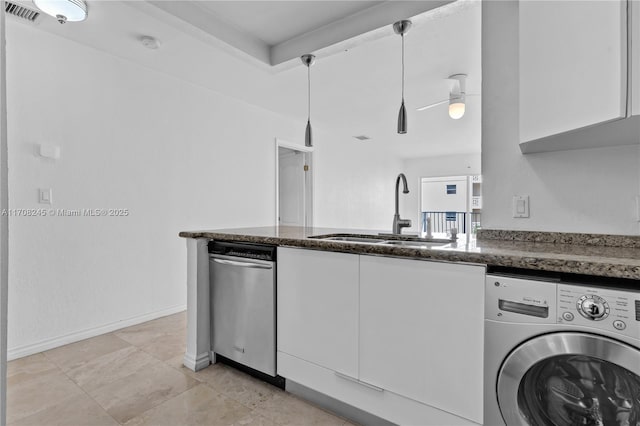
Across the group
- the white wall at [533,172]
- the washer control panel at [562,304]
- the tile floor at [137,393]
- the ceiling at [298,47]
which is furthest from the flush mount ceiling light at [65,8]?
the washer control panel at [562,304]

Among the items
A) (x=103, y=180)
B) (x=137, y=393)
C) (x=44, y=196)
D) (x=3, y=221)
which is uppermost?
(x=103, y=180)

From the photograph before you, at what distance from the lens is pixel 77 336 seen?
264 centimetres

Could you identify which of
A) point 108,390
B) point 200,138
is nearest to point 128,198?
point 200,138

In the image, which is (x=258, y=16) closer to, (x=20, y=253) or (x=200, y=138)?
(x=200, y=138)

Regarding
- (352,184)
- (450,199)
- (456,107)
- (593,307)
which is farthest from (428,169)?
(593,307)

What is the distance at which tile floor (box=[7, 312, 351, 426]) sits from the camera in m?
1.67

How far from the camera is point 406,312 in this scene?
1.40 m

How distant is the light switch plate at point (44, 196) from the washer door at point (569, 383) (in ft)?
10.1

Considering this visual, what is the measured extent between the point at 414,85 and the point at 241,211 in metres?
2.43

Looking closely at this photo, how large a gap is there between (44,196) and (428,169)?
7.62m

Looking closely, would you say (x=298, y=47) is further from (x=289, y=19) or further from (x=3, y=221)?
(x=3, y=221)

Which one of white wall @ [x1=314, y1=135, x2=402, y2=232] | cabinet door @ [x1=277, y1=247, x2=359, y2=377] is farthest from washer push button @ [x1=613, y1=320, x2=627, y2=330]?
white wall @ [x1=314, y1=135, x2=402, y2=232]

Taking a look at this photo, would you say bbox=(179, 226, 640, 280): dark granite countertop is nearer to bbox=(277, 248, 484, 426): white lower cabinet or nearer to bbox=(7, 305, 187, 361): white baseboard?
bbox=(277, 248, 484, 426): white lower cabinet

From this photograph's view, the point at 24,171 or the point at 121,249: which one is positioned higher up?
the point at 24,171
